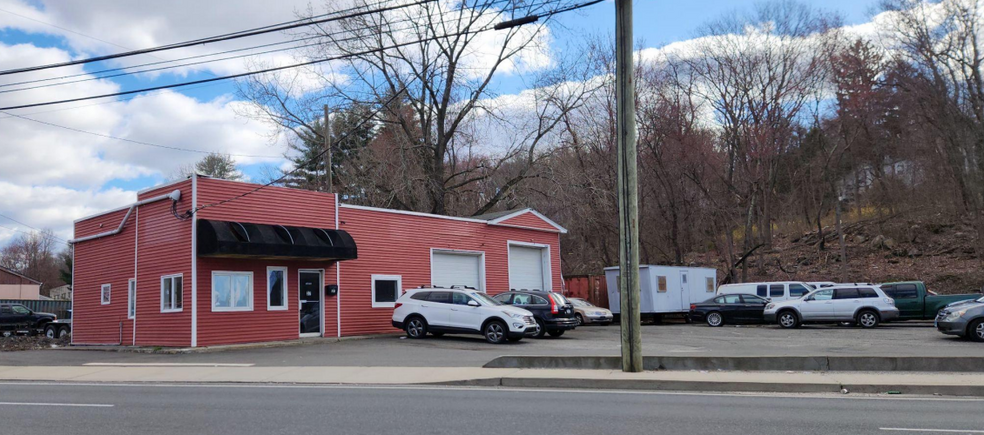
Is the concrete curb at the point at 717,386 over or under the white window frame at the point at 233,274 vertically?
under

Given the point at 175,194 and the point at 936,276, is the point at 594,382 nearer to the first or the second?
the point at 175,194

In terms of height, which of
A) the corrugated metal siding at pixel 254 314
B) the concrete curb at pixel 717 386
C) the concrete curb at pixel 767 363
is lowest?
the concrete curb at pixel 717 386

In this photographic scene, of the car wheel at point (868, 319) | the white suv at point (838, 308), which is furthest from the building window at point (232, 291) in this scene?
the car wheel at point (868, 319)

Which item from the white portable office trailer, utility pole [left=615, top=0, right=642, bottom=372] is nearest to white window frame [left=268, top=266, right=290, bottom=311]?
utility pole [left=615, top=0, right=642, bottom=372]

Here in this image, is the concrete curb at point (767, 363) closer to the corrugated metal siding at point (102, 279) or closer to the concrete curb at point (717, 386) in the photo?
the concrete curb at point (717, 386)

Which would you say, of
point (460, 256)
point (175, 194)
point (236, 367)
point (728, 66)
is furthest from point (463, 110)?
point (236, 367)

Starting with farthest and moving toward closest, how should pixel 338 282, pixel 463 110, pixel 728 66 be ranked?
pixel 728 66 < pixel 463 110 < pixel 338 282

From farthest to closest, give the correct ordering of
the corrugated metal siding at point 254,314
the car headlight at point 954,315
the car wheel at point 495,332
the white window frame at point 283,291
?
the white window frame at point 283,291 → the car wheel at point 495,332 → the corrugated metal siding at point 254,314 → the car headlight at point 954,315

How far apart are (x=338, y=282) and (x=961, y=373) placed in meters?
17.6

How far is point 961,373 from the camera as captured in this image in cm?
1378

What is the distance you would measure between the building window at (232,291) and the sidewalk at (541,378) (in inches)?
201

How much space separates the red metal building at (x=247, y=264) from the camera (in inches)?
850

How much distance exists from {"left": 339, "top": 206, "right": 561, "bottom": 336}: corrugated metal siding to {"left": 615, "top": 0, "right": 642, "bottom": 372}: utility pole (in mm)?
13294

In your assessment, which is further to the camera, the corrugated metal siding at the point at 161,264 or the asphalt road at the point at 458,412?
the corrugated metal siding at the point at 161,264
